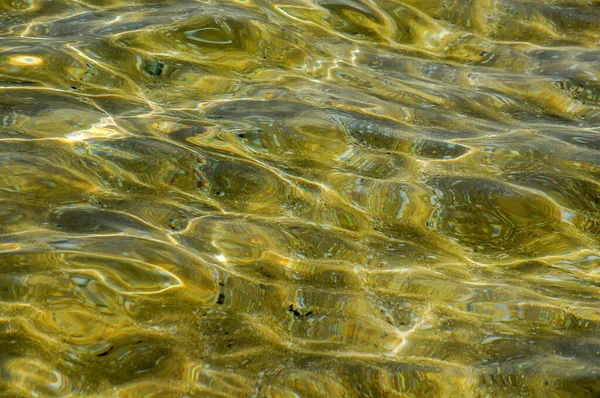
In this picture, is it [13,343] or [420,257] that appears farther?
[420,257]

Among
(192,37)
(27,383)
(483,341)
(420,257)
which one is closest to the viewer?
(27,383)

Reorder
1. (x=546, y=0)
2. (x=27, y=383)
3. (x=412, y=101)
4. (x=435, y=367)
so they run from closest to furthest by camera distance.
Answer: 1. (x=27, y=383)
2. (x=435, y=367)
3. (x=412, y=101)
4. (x=546, y=0)

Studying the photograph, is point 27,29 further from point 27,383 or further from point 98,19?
point 27,383

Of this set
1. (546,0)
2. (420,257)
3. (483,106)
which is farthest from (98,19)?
(546,0)

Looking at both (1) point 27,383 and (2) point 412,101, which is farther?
(2) point 412,101

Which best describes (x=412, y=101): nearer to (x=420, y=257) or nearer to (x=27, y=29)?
(x=420, y=257)

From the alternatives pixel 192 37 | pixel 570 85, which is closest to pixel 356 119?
pixel 192 37
